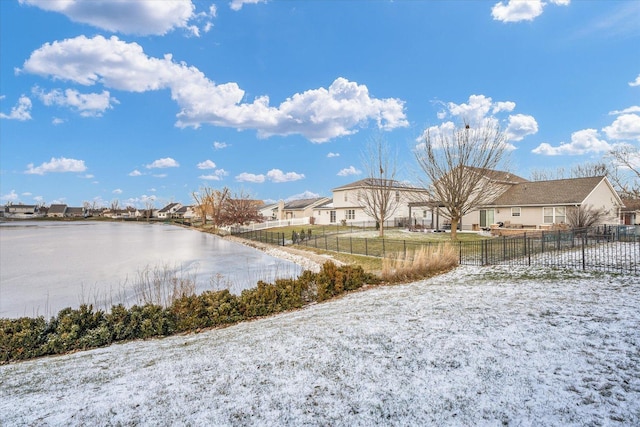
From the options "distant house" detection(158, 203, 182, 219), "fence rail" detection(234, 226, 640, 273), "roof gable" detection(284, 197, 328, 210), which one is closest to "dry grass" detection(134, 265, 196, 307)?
"fence rail" detection(234, 226, 640, 273)

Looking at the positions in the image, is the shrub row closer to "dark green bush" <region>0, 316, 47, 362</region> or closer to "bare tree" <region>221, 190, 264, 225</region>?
"dark green bush" <region>0, 316, 47, 362</region>

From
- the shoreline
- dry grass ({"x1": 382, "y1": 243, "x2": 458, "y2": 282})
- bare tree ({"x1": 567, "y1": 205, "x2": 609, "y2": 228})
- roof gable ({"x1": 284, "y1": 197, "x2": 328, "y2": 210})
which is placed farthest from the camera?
roof gable ({"x1": 284, "y1": 197, "x2": 328, "y2": 210})

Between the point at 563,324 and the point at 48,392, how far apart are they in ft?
24.5

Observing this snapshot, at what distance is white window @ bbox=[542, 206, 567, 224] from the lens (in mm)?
25188

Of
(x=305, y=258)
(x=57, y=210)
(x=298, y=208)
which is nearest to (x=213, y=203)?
(x=298, y=208)

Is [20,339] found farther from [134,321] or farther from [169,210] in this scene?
[169,210]

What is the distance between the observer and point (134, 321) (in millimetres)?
7367

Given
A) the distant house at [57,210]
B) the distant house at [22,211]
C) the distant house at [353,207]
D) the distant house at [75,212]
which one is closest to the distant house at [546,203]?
the distant house at [353,207]

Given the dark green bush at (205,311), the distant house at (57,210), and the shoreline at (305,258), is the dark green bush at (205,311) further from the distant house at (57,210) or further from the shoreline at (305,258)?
the distant house at (57,210)

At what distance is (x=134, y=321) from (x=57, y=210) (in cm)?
15847

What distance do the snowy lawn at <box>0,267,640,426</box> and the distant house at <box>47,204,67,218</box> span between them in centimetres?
15725

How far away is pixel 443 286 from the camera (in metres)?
9.55

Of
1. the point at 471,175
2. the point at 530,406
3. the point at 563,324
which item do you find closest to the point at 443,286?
the point at 563,324

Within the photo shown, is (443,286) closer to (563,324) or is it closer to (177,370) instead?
(563,324)
